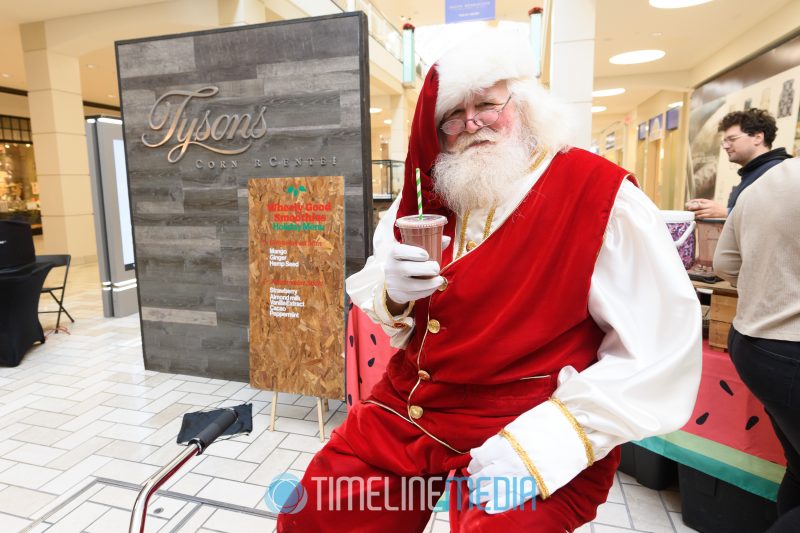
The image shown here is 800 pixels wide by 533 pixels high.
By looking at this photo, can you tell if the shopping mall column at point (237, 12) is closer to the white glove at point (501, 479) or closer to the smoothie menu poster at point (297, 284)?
the smoothie menu poster at point (297, 284)

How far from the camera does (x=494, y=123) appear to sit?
1.40 meters

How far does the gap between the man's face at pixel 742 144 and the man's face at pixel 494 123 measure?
1962 mm

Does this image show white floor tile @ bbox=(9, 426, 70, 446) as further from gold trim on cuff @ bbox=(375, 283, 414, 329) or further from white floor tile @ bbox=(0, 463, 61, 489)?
gold trim on cuff @ bbox=(375, 283, 414, 329)

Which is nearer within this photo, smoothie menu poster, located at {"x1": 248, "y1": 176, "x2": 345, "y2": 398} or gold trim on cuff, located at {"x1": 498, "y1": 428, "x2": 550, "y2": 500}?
gold trim on cuff, located at {"x1": 498, "y1": 428, "x2": 550, "y2": 500}

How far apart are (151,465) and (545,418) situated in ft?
8.11

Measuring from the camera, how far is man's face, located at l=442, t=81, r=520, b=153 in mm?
1396

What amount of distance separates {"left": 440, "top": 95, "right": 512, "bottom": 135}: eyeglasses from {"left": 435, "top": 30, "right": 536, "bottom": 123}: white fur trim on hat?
46 mm

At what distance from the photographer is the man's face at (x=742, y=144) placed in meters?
2.70

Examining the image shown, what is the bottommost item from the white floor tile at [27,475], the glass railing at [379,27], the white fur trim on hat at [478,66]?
the white floor tile at [27,475]

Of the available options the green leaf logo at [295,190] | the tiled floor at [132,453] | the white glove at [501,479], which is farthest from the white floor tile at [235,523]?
the green leaf logo at [295,190]

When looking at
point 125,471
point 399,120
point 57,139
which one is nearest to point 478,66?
point 125,471

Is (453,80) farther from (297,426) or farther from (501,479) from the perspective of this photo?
(297,426)

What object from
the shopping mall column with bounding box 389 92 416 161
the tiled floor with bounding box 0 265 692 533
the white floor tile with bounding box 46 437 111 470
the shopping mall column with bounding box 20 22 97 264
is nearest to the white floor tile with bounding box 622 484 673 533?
the tiled floor with bounding box 0 265 692 533

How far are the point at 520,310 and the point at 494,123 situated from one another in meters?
0.56
